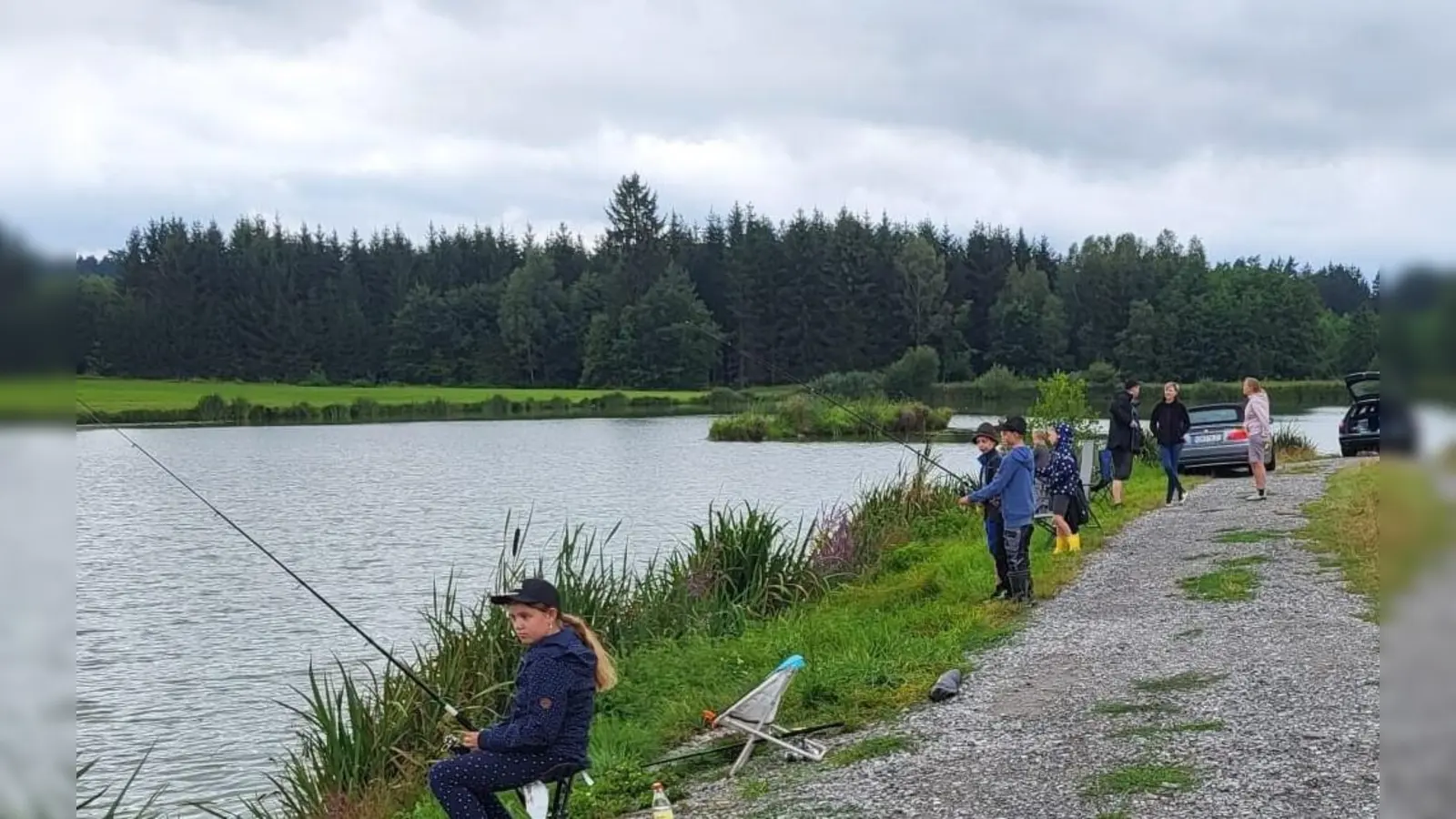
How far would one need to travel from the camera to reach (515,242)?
15425 cm

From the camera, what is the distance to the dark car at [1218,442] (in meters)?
26.0

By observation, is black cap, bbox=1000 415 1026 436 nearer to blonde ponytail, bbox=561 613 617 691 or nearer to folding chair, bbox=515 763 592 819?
blonde ponytail, bbox=561 613 617 691

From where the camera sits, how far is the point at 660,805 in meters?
7.44

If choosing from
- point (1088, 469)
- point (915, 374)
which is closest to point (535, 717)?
point (1088, 469)

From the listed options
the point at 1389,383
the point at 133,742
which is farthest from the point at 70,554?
the point at 133,742

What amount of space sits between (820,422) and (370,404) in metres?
34.1

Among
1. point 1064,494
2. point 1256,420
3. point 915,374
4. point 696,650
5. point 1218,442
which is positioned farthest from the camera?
point 915,374

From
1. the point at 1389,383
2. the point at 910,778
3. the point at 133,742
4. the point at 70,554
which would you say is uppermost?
the point at 1389,383

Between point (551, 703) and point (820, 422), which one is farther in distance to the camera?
point (820, 422)

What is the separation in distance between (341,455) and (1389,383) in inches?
2015

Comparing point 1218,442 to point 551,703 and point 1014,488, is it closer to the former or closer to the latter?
point 1014,488

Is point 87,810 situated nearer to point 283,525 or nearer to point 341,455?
point 283,525

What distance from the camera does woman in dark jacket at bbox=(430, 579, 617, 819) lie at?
6.21 m

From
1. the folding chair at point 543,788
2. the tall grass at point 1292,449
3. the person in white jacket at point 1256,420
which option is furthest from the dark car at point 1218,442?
the folding chair at point 543,788
